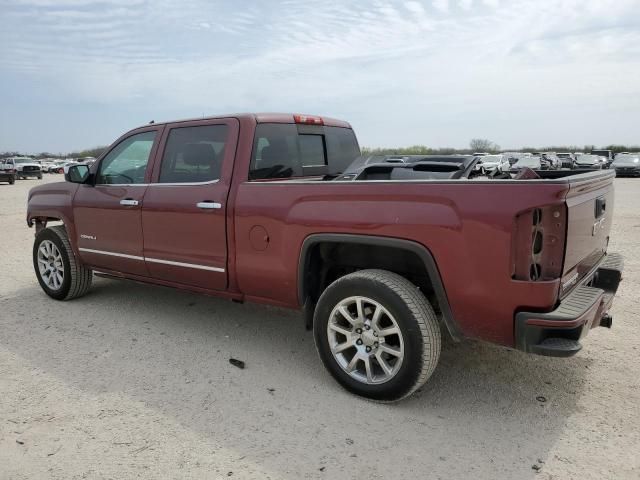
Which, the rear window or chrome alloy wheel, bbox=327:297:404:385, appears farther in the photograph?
the rear window

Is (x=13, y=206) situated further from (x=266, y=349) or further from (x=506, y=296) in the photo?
(x=506, y=296)

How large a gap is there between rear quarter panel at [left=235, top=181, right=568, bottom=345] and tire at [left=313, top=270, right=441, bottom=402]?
0.24m

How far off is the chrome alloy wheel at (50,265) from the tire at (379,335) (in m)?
3.44

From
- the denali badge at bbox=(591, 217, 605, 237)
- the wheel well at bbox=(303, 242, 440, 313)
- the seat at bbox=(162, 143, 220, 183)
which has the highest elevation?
the seat at bbox=(162, 143, 220, 183)

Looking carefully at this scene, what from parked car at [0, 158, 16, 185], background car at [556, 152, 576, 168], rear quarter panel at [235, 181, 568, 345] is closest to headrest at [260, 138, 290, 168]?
rear quarter panel at [235, 181, 568, 345]

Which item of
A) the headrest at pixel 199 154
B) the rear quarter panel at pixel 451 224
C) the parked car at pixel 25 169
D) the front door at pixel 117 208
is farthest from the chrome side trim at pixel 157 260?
the parked car at pixel 25 169

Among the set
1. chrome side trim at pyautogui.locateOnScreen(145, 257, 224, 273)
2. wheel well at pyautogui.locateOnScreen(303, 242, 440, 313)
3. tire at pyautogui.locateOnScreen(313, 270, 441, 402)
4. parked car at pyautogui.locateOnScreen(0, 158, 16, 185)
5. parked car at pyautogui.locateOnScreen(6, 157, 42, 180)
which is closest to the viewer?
tire at pyautogui.locateOnScreen(313, 270, 441, 402)

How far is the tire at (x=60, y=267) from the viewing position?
213 inches

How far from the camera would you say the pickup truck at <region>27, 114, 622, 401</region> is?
2719mm

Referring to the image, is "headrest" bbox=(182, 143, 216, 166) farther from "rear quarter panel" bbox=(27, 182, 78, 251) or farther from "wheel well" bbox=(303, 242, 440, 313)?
"rear quarter panel" bbox=(27, 182, 78, 251)

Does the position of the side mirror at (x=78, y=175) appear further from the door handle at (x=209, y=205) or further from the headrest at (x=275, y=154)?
the headrest at (x=275, y=154)

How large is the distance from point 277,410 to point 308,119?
8.47 ft

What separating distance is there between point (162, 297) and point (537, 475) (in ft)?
13.9

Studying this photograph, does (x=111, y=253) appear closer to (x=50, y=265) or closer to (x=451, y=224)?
(x=50, y=265)
